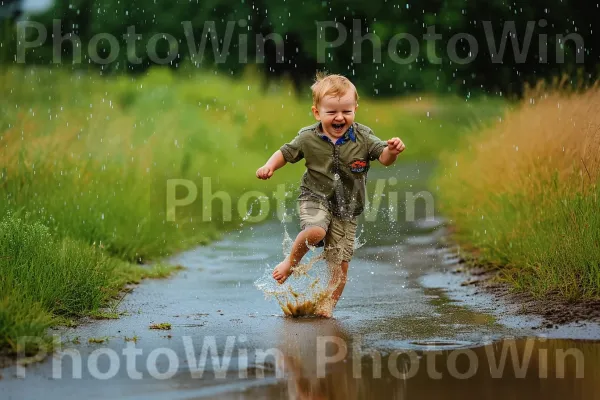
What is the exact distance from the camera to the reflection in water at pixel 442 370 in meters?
5.43

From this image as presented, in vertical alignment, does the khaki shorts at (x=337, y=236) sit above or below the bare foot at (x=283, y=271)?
above

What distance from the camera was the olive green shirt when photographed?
8.19m

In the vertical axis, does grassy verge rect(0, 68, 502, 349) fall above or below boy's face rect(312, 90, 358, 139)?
below

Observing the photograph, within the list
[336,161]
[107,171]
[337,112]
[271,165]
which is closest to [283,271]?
[271,165]

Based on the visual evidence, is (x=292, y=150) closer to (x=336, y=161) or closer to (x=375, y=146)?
(x=336, y=161)

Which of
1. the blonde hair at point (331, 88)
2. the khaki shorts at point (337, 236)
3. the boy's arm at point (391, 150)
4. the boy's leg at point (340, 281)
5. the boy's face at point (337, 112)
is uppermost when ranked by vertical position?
the blonde hair at point (331, 88)

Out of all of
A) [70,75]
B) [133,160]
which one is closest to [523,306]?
[133,160]

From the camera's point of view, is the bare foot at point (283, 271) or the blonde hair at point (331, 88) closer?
the blonde hair at point (331, 88)

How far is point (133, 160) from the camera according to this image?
13789mm

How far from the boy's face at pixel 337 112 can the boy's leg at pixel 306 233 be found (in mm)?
602

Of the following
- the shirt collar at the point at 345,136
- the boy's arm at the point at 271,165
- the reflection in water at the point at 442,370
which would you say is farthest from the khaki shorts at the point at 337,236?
the reflection in water at the point at 442,370

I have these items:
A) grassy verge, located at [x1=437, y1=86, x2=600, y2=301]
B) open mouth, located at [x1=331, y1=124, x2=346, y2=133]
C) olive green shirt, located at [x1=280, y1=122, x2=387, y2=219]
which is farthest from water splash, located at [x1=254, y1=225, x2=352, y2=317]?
grassy verge, located at [x1=437, y1=86, x2=600, y2=301]

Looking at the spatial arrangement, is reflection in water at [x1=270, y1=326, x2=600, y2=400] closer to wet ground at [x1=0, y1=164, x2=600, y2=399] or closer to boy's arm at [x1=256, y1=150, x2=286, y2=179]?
wet ground at [x1=0, y1=164, x2=600, y2=399]

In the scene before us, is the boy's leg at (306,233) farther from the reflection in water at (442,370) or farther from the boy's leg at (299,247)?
the reflection in water at (442,370)
